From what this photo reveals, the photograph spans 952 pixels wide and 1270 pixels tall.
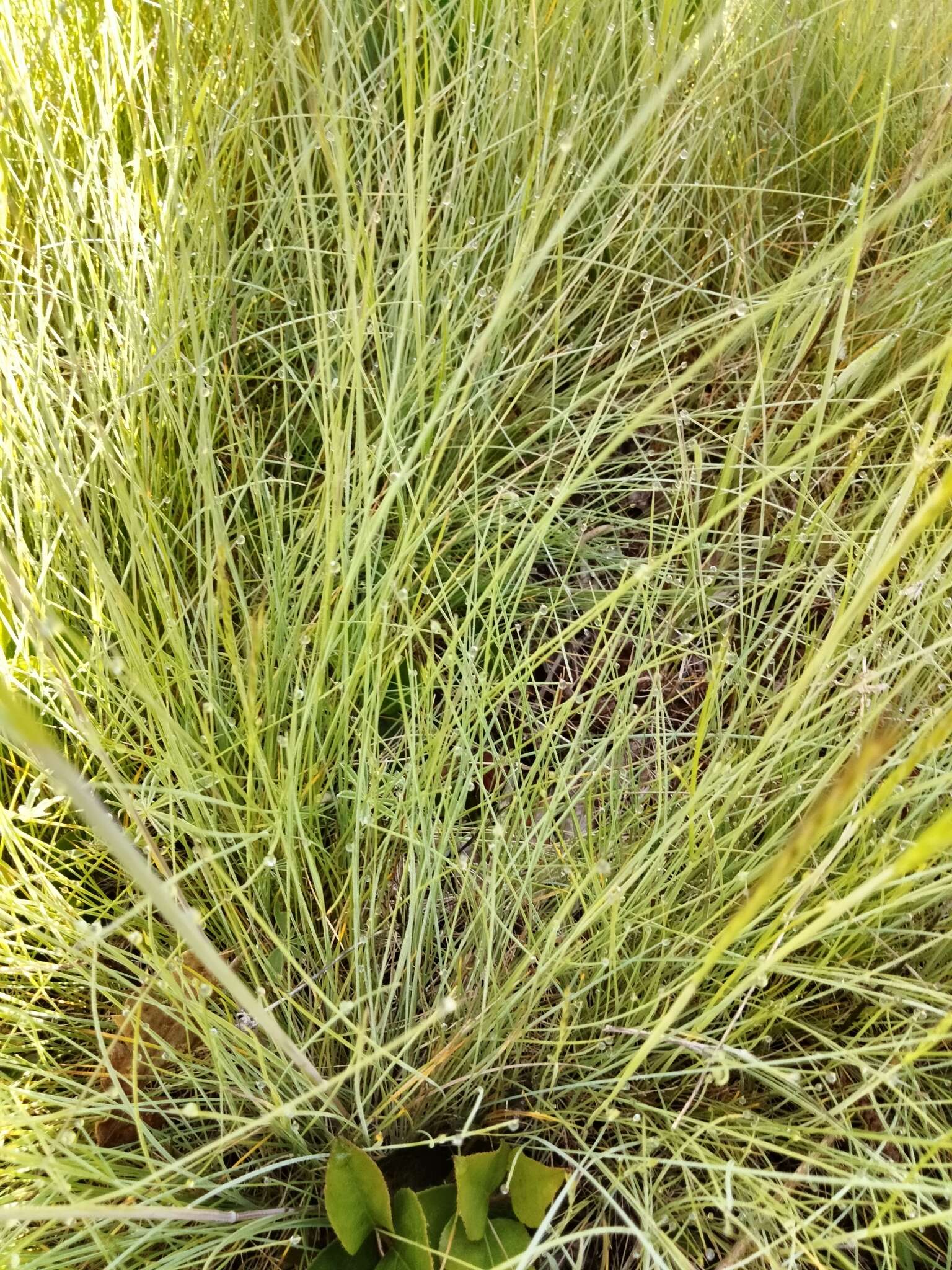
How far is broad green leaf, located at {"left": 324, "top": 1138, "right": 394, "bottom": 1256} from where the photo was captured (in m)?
0.59

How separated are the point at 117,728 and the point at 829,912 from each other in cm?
61

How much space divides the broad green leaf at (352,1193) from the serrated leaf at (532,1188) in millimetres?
91

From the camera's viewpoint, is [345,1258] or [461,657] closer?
[345,1258]

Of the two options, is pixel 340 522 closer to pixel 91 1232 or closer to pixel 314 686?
pixel 314 686

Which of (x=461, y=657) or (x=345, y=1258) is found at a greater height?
(x=461, y=657)

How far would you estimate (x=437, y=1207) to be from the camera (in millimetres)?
625

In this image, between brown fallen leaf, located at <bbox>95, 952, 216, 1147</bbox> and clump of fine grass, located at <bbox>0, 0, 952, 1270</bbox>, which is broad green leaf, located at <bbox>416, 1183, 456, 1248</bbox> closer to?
A: clump of fine grass, located at <bbox>0, 0, 952, 1270</bbox>

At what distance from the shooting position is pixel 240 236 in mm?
970

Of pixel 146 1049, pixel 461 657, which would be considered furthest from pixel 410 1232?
pixel 461 657

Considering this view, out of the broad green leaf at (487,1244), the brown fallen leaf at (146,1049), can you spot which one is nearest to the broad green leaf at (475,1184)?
the broad green leaf at (487,1244)

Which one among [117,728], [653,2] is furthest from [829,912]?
[653,2]

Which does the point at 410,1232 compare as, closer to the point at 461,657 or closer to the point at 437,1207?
the point at 437,1207

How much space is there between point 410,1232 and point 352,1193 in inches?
2.0

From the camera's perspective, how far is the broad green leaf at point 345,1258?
604 millimetres
